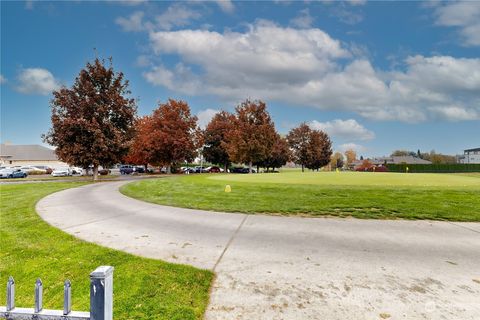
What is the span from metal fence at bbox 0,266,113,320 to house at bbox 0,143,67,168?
3265 inches

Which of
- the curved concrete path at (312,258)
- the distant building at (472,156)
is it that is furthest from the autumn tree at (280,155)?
the distant building at (472,156)

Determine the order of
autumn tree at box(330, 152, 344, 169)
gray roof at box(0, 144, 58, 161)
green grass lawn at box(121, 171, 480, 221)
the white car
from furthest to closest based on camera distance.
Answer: autumn tree at box(330, 152, 344, 169), gray roof at box(0, 144, 58, 161), the white car, green grass lawn at box(121, 171, 480, 221)

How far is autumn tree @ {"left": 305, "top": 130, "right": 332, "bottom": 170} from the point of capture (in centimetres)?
6216

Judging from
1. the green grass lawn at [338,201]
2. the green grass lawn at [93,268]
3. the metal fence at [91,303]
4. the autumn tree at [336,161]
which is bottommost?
the green grass lawn at [93,268]

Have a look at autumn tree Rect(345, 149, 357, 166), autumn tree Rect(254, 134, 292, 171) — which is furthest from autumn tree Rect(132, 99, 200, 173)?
autumn tree Rect(345, 149, 357, 166)

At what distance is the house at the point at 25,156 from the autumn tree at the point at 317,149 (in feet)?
209

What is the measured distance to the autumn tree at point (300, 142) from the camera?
63594 millimetres

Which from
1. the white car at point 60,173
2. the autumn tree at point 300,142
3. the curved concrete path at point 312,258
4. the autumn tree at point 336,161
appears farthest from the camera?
the autumn tree at point 336,161

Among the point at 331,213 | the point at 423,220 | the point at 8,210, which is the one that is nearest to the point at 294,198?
the point at 331,213

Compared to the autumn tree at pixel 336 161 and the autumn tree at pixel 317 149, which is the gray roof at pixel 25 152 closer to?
the autumn tree at pixel 317 149

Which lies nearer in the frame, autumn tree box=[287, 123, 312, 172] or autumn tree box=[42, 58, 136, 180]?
autumn tree box=[42, 58, 136, 180]

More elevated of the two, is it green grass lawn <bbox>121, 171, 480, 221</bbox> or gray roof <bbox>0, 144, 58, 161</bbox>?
gray roof <bbox>0, 144, 58, 161</bbox>

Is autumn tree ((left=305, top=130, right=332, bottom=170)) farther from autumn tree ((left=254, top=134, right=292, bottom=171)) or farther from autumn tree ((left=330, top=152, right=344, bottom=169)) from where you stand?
autumn tree ((left=330, top=152, right=344, bottom=169))

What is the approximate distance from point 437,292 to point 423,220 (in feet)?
19.9
